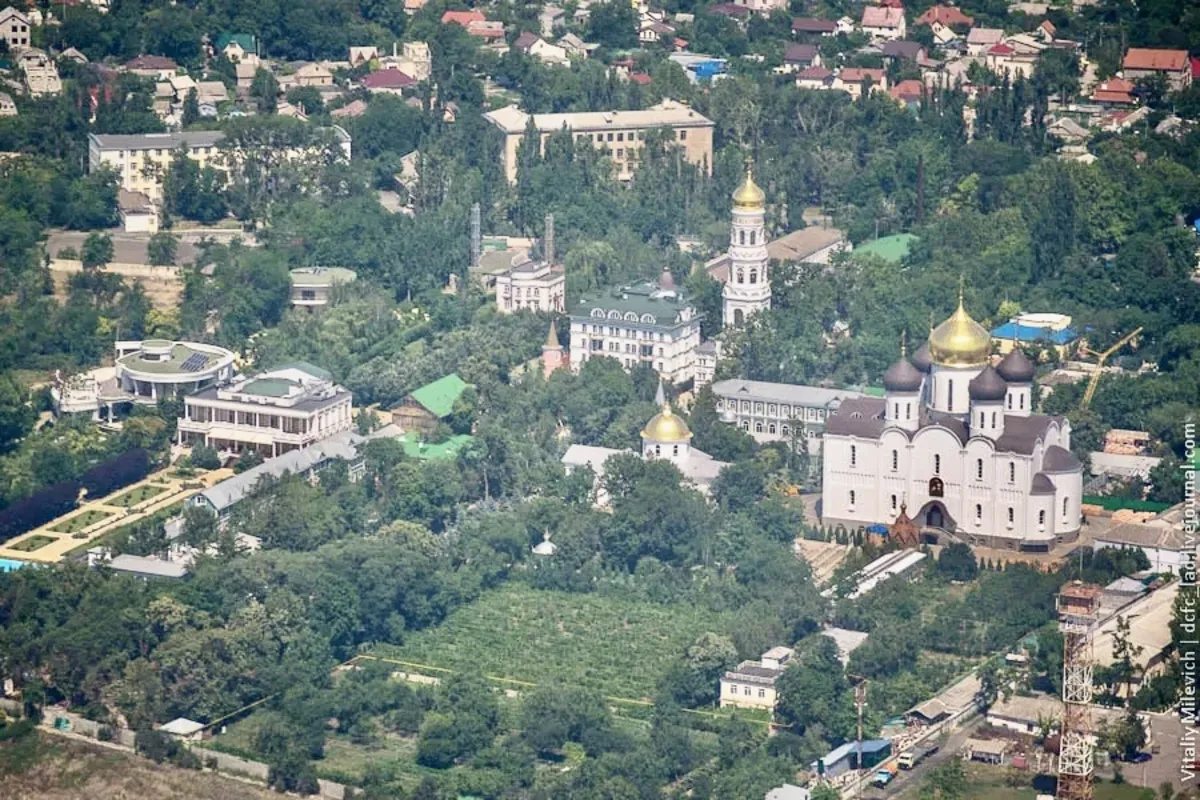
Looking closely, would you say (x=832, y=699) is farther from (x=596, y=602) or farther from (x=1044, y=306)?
(x=1044, y=306)

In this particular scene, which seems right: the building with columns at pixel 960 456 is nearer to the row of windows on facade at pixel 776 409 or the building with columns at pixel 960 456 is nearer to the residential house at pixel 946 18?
the row of windows on facade at pixel 776 409

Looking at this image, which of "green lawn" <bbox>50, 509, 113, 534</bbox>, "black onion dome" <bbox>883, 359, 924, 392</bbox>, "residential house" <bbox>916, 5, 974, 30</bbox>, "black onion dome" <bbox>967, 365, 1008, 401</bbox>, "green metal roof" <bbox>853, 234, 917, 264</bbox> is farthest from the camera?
"residential house" <bbox>916, 5, 974, 30</bbox>

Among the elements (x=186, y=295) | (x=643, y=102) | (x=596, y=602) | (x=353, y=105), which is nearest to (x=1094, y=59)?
(x=643, y=102)

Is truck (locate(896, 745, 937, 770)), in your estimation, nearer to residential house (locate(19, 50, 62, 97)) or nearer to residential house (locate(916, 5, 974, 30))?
residential house (locate(19, 50, 62, 97))

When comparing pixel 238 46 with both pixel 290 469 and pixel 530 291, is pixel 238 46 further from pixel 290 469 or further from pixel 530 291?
pixel 290 469

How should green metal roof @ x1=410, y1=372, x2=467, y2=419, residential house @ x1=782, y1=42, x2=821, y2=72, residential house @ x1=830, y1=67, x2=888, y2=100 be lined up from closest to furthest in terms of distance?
green metal roof @ x1=410, y1=372, x2=467, y2=419
residential house @ x1=830, y1=67, x2=888, y2=100
residential house @ x1=782, y1=42, x2=821, y2=72

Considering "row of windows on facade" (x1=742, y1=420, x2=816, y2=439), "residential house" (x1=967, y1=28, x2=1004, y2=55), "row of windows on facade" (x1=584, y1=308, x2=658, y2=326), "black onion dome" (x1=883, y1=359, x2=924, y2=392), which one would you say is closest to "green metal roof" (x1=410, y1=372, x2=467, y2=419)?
"row of windows on facade" (x1=584, y1=308, x2=658, y2=326)
